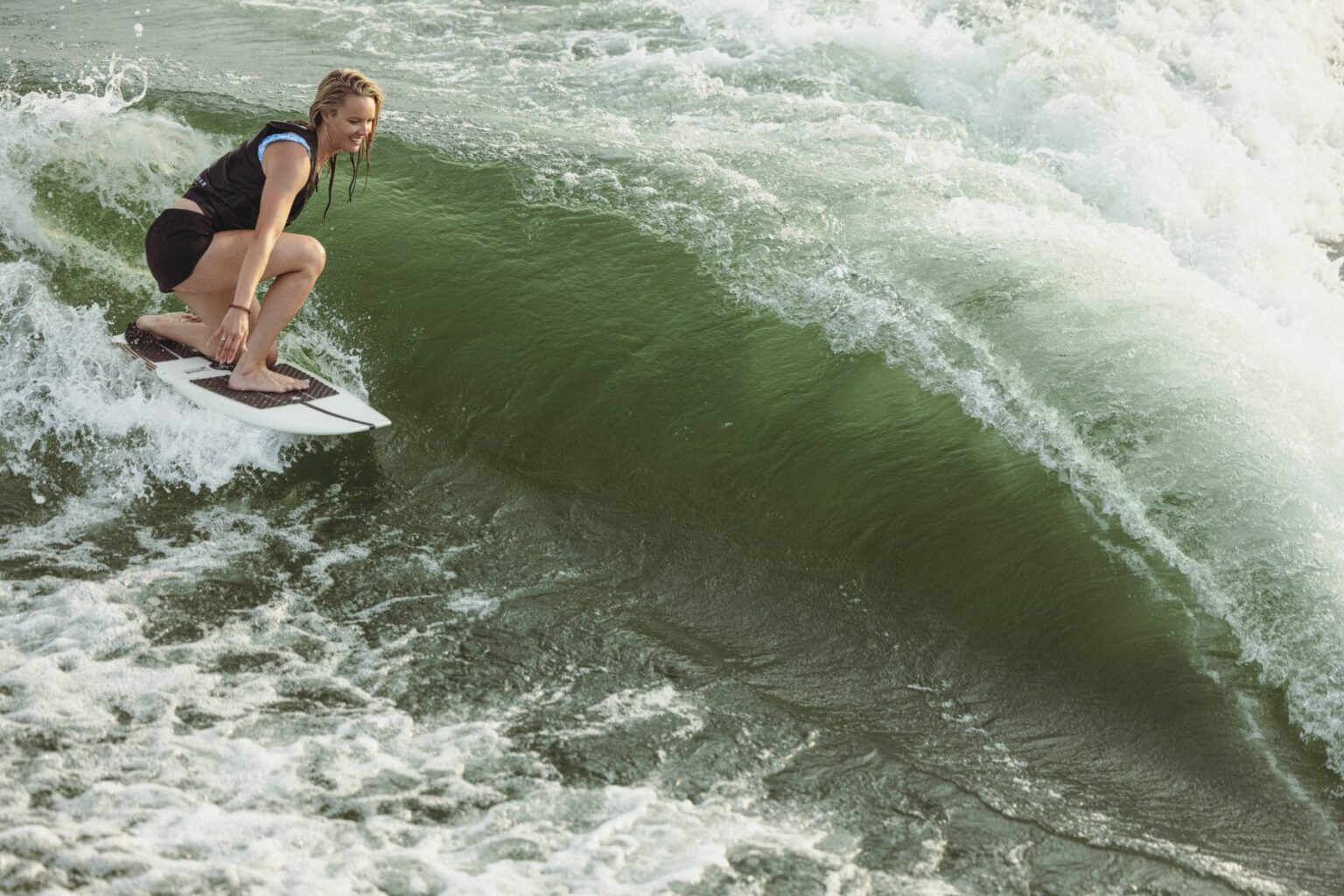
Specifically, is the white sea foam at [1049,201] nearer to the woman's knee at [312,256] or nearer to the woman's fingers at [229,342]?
the woman's knee at [312,256]

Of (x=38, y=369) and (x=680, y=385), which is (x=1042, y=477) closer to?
(x=680, y=385)

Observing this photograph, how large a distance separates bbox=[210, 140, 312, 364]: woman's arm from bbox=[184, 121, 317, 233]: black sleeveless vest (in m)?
0.07

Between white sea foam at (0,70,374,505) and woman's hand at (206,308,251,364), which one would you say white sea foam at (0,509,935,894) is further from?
woman's hand at (206,308,251,364)

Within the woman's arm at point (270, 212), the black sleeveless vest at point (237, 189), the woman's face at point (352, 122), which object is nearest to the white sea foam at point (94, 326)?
the woman's arm at point (270, 212)

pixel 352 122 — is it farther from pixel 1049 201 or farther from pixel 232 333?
pixel 1049 201

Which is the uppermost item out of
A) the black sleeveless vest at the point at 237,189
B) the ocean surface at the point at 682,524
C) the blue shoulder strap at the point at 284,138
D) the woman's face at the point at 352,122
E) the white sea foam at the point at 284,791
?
the woman's face at the point at 352,122

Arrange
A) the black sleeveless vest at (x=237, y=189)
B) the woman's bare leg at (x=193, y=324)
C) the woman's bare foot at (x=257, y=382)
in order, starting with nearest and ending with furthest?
the black sleeveless vest at (x=237, y=189) < the woman's bare foot at (x=257, y=382) < the woman's bare leg at (x=193, y=324)

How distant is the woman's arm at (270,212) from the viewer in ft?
15.6

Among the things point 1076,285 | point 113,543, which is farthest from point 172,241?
point 1076,285

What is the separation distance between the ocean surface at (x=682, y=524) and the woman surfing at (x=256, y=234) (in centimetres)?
43

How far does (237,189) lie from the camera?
4.99 meters

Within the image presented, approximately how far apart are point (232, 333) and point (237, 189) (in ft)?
2.09

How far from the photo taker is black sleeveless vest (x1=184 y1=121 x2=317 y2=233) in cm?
490

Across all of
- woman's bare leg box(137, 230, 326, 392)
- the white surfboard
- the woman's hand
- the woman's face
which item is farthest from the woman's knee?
the white surfboard
